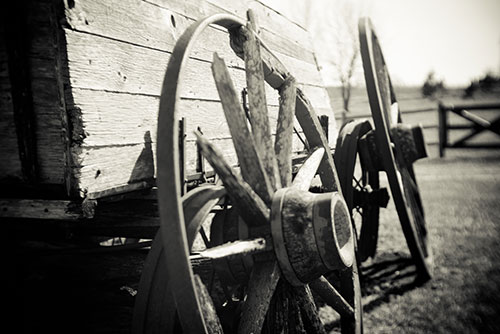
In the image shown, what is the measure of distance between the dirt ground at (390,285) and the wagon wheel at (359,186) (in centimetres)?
30

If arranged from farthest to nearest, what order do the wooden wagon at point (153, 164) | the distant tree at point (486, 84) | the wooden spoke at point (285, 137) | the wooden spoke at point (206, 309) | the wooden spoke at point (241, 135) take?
the distant tree at point (486, 84), the wooden spoke at point (285, 137), the wooden spoke at point (241, 135), the wooden wagon at point (153, 164), the wooden spoke at point (206, 309)

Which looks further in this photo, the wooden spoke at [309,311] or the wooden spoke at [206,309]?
the wooden spoke at [309,311]

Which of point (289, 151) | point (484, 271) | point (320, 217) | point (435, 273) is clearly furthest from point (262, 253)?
point (484, 271)

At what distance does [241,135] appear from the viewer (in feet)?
4.45

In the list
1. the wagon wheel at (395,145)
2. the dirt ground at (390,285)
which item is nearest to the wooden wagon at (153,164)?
the dirt ground at (390,285)

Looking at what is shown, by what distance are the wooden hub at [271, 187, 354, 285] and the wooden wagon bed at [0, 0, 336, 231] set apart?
1.47 ft

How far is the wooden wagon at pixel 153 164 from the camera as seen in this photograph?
1188 mm

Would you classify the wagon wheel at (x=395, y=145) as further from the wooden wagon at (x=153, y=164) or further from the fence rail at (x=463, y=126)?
the fence rail at (x=463, y=126)

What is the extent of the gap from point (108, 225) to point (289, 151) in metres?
0.97

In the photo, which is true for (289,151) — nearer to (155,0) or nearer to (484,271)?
(155,0)

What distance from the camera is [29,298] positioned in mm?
1737

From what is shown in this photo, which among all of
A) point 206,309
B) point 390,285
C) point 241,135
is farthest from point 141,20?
point 390,285

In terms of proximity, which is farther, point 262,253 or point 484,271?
point 484,271

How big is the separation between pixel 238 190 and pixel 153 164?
0.53m
